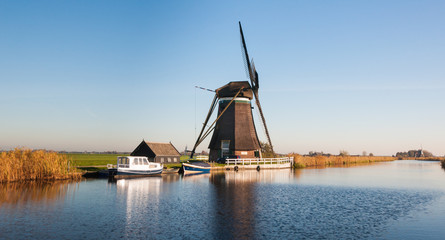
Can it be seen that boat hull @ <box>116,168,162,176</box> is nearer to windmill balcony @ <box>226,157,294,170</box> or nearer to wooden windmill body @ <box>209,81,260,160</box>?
windmill balcony @ <box>226,157,294,170</box>

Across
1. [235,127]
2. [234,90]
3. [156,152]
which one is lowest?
[156,152]

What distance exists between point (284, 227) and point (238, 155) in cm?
3435

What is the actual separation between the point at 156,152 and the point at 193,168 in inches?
271

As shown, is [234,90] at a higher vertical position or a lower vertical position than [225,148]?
higher

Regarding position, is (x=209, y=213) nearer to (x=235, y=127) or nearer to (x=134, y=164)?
(x=134, y=164)

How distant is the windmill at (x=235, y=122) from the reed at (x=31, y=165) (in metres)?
24.0

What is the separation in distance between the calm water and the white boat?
21.8 feet

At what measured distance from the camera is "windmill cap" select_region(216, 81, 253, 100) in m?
50.8

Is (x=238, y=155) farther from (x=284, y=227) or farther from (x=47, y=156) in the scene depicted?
(x=284, y=227)

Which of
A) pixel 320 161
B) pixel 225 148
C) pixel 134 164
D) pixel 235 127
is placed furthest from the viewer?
pixel 320 161

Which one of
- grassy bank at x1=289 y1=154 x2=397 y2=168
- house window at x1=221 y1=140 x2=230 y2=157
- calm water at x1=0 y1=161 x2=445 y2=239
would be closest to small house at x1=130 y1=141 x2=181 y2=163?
house window at x1=221 y1=140 x2=230 y2=157

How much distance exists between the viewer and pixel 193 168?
40.9 metres

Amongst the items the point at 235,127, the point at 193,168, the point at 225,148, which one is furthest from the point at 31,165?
the point at 235,127

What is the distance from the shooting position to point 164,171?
39.4 metres
